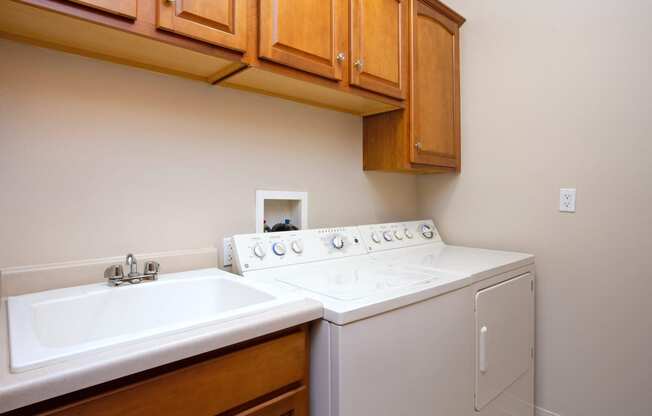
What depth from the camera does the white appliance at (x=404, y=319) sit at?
949mm

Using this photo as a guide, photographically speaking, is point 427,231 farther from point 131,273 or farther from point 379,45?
point 131,273

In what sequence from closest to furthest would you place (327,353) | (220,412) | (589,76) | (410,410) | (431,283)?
(220,412) < (327,353) < (410,410) < (431,283) < (589,76)

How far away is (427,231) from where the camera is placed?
86.4 inches

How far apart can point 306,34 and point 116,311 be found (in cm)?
115

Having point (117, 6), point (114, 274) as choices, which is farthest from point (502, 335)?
point (117, 6)

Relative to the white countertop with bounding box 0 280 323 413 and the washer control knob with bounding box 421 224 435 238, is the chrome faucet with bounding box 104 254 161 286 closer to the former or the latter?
the white countertop with bounding box 0 280 323 413

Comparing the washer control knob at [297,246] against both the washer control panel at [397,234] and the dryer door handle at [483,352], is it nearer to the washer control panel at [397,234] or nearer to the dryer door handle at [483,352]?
the washer control panel at [397,234]

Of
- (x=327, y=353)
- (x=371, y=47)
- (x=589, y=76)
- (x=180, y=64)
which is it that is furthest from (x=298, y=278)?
(x=589, y=76)

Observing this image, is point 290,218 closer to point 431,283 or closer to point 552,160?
point 431,283

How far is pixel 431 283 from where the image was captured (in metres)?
1.21

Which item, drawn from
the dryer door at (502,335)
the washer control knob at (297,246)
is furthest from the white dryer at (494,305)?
the washer control knob at (297,246)

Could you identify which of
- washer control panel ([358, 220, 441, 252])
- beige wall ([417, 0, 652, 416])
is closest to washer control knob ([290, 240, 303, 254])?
washer control panel ([358, 220, 441, 252])

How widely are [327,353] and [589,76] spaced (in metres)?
1.79

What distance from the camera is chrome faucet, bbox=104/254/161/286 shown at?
3.68ft
